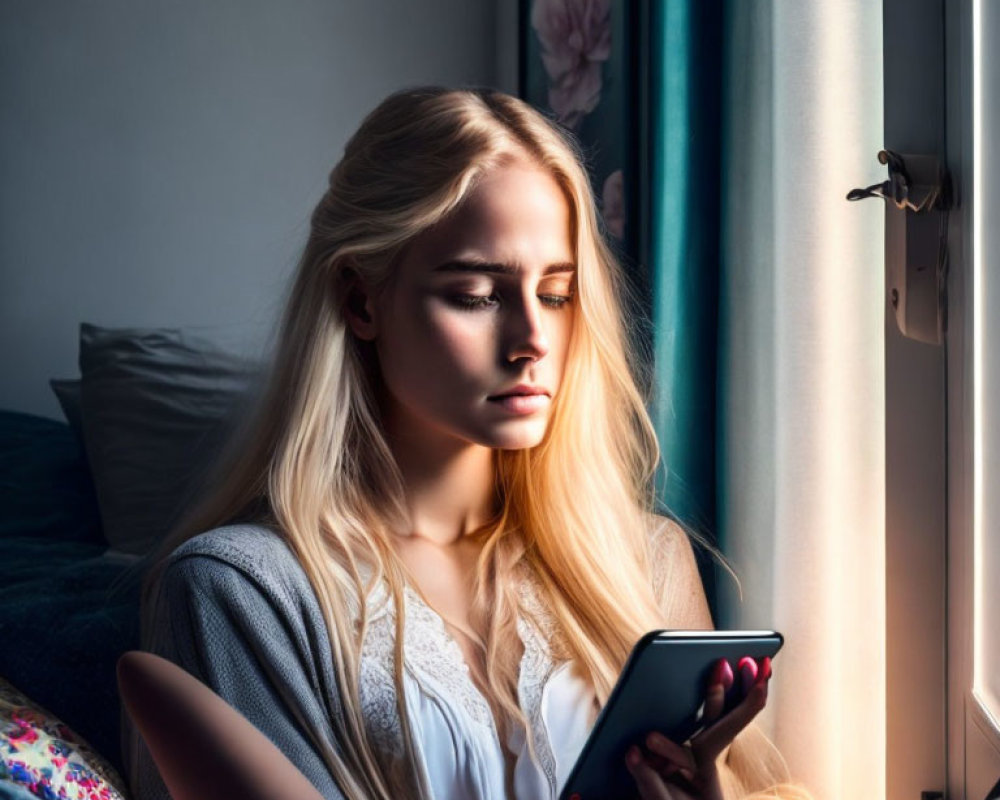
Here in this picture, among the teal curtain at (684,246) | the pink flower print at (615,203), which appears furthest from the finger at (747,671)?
the pink flower print at (615,203)

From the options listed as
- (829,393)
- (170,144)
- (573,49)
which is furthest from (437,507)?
(170,144)

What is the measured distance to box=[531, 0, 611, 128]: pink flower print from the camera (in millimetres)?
1718

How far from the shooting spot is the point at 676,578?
1.40 m

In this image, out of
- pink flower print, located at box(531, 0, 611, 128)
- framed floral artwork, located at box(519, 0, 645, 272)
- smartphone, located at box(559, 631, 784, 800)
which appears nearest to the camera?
smartphone, located at box(559, 631, 784, 800)

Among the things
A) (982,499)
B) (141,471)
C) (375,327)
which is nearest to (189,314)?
(141,471)

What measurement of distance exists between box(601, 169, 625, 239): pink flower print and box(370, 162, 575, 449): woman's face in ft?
1.29

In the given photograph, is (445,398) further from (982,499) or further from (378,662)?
(982,499)

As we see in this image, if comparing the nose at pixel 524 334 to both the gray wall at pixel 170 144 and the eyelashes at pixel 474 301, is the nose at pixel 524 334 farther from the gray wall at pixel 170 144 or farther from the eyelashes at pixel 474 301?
the gray wall at pixel 170 144

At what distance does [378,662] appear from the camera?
46.0 inches

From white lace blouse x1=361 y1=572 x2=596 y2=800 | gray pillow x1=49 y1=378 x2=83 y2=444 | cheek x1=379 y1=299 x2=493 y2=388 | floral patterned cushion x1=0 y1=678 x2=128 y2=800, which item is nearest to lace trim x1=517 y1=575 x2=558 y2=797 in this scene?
white lace blouse x1=361 y1=572 x2=596 y2=800

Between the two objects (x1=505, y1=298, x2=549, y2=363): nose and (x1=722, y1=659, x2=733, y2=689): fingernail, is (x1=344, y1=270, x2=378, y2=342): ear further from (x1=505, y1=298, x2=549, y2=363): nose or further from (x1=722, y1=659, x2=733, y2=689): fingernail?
(x1=722, y1=659, x2=733, y2=689): fingernail

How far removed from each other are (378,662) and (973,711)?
0.52 metres

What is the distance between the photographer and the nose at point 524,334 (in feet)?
3.90

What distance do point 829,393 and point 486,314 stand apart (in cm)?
35
